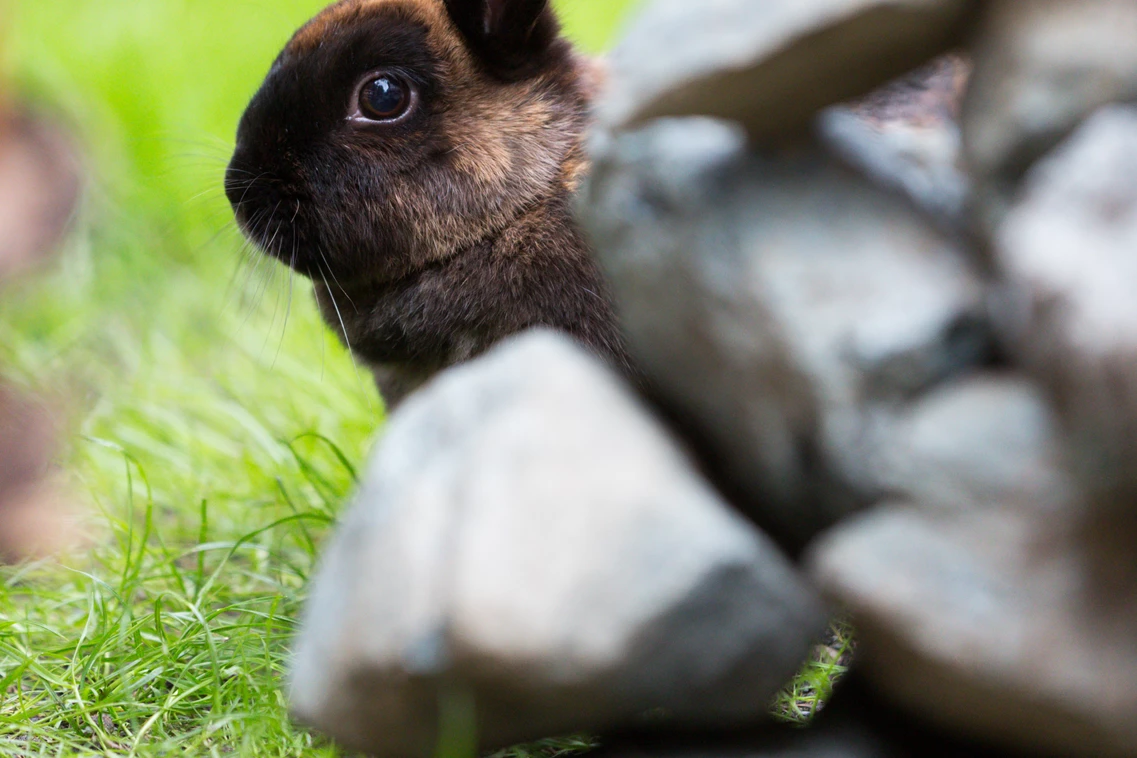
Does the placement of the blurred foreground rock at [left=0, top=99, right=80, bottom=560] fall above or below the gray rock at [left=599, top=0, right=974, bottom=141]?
below

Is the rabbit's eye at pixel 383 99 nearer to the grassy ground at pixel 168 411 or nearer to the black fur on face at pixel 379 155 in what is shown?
the black fur on face at pixel 379 155


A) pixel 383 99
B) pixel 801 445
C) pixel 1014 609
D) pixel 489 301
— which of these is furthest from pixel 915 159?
pixel 383 99

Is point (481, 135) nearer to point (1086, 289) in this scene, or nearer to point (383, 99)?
point (383, 99)

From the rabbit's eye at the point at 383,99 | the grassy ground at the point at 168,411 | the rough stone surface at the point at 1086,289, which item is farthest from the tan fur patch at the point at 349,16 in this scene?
the rough stone surface at the point at 1086,289

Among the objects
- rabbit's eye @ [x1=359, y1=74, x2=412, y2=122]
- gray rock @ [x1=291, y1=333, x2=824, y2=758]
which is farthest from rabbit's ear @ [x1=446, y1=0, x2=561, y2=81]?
gray rock @ [x1=291, y1=333, x2=824, y2=758]

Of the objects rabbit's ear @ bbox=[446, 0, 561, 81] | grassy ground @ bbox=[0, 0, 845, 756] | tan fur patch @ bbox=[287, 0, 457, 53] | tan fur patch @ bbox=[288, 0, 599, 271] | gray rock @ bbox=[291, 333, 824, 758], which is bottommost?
grassy ground @ bbox=[0, 0, 845, 756]

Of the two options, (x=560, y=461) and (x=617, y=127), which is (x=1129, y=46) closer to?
(x=617, y=127)

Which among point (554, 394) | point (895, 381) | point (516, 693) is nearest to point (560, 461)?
point (554, 394)

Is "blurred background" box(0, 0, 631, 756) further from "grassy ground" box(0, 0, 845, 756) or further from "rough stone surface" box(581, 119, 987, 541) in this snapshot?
"rough stone surface" box(581, 119, 987, 541)

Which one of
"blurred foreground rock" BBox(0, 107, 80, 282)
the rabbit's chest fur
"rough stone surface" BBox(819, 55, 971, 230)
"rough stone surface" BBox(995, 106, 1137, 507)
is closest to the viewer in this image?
"rough stone surface" BBox(995, 106, 1137, 507)
